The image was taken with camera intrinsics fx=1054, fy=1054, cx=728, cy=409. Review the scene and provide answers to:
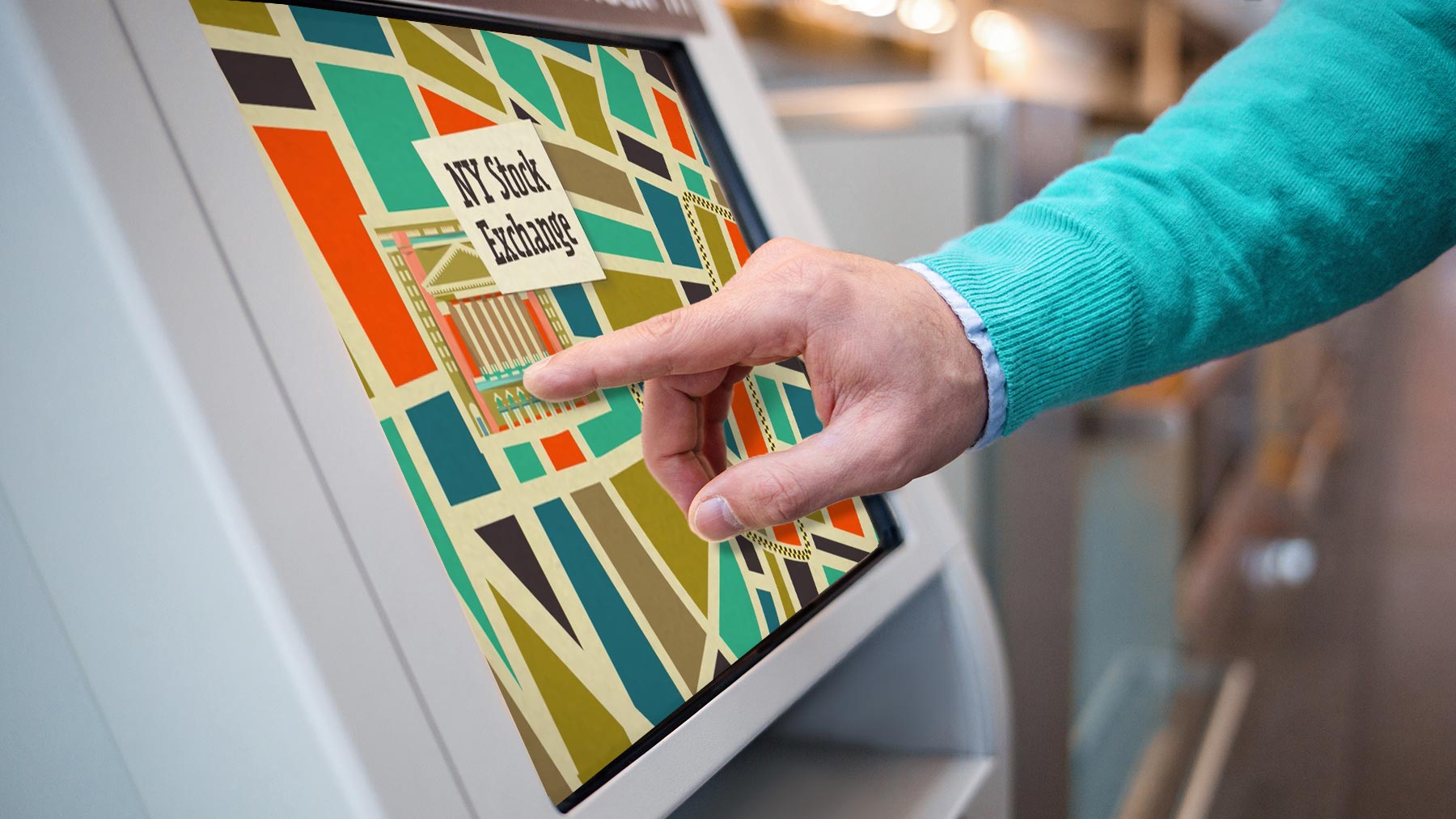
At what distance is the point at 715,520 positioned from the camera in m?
0.59

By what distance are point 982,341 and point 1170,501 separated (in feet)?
5.83

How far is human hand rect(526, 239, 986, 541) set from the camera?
0.58 metres

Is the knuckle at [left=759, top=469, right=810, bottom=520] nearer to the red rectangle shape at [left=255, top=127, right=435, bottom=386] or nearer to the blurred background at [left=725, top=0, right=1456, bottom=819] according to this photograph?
the red rectangle shape at [left=255, top=127, right=435, bottom=386]

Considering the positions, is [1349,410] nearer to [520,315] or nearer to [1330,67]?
[1330,67]

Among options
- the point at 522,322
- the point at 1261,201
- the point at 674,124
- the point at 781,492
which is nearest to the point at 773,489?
the point at 781,492

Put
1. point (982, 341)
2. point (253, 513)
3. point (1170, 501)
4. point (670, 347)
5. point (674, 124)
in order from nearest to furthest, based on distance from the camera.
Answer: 1. point (253, 513)
2. point (670, 347)
3. point (982, 341)
4. point (674, 124)
5. point (1170, 501)

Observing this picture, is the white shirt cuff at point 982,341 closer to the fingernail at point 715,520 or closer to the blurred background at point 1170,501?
the fingernail at point 715,520

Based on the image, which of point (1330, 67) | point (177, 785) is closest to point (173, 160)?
point (177, 785)

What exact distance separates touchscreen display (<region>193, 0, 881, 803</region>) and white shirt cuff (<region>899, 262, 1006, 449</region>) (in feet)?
0.50

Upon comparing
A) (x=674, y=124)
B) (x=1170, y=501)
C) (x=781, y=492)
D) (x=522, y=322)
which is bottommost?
(x=1170, y=501)

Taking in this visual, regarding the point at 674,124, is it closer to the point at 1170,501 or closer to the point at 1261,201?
the point at 1261,201

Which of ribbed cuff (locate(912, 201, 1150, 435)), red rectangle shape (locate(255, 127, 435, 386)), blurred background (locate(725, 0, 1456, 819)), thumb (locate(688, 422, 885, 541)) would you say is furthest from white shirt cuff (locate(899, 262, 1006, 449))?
blurred background (locate(725, 0, 1456, 819))

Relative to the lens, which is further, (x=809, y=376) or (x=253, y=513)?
(x=809, y=376)

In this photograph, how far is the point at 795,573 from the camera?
29.2 inches
